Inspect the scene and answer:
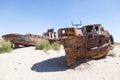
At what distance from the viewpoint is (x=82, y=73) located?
13375 millimetres

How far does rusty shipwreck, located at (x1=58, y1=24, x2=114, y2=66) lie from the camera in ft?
48.2

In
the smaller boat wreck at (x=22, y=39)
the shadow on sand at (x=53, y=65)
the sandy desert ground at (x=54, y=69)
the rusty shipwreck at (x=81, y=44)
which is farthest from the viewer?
the smaller boat wreck at (x=22, y=39)

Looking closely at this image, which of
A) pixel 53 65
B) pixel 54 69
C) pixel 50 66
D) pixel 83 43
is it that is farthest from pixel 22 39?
pixel 83 43

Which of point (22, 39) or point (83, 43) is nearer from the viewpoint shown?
point (83, 43)

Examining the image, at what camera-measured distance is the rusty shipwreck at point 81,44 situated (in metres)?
14.7

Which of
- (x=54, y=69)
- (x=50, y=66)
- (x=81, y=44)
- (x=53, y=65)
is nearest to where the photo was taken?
(x=54, y=69)

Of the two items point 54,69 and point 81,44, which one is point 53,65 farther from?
point 81,44

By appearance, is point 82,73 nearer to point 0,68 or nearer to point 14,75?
point 14,75

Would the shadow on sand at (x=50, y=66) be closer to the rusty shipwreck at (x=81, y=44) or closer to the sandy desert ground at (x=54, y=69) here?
the sandy desert ground at (x=54, y=69)

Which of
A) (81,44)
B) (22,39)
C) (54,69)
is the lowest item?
(54,69)

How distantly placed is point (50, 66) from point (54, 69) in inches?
30.4

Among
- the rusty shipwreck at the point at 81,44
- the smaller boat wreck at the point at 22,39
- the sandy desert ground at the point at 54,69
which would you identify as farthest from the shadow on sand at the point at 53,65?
the smaller boat wreck at the point at 22,39

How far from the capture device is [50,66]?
15.1 meters

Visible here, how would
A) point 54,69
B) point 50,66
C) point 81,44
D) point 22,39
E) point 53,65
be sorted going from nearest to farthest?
point 54,69 → point 81,44 → point 50,66 → point 53,65 → point 22,39
